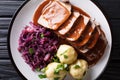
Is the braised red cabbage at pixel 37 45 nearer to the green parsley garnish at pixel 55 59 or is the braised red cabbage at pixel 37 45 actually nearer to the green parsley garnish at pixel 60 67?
the green parsley garnish at pixel 55 59

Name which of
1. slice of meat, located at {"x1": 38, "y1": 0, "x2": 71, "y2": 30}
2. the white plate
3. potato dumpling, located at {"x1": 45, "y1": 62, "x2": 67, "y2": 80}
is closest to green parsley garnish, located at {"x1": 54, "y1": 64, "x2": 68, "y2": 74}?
potato dumpling, located at {"x1": 45, "y1": 62, "x2": 67, "y2": 80}

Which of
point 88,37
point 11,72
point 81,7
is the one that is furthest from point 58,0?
point 11,72

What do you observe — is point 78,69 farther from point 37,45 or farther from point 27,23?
point 27,23

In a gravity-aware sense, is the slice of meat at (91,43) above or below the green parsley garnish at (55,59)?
above

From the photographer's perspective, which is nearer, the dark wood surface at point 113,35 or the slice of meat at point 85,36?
the slice of meat at point 85,36

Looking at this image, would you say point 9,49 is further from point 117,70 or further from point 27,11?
point 117,70

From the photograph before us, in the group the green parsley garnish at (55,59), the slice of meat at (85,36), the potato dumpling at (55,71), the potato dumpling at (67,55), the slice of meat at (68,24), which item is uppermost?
the slice of meat at (68,24)

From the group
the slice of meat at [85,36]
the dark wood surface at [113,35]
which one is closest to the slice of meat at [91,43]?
the slice of meat at [85,36]

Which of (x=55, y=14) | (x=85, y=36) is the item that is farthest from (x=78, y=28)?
(x=55, y=14)
